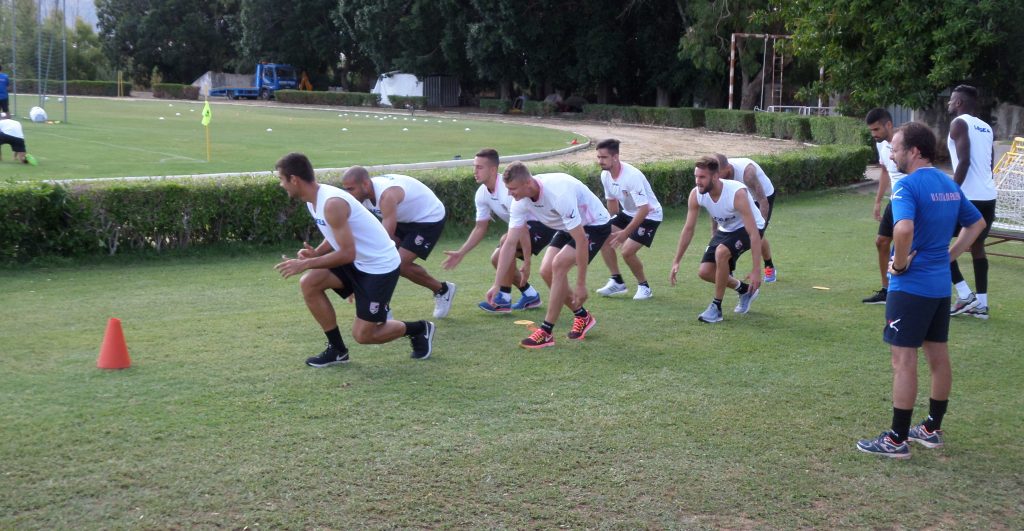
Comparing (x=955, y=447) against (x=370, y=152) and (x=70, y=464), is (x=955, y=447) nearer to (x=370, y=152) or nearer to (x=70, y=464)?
(x=70, y=464)

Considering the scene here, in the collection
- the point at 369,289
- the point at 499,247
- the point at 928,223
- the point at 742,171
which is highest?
the point at 742,171

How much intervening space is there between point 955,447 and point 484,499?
2.81 meters

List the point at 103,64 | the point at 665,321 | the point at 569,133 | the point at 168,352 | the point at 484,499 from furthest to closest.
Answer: the point at 103,64
the point at 569,133
the point at 665,321
the point at 168,352
the point at 484,499

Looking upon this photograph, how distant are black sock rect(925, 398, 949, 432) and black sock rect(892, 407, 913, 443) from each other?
0.79 feet

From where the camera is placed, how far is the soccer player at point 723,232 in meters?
8.00

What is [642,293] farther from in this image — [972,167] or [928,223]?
[928,223]

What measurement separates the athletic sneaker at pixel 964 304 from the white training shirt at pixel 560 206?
3413 mm

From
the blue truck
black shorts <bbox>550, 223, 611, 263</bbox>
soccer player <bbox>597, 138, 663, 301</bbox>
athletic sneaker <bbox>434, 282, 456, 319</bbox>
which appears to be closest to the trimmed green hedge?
the blue truck

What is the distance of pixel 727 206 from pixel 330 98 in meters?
57.6

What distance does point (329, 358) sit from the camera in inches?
268

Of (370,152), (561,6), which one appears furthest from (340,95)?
(370,152)

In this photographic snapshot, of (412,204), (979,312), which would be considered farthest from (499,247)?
(979,312)

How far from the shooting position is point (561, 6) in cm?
5150

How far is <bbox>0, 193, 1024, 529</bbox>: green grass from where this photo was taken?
14.6 ft
